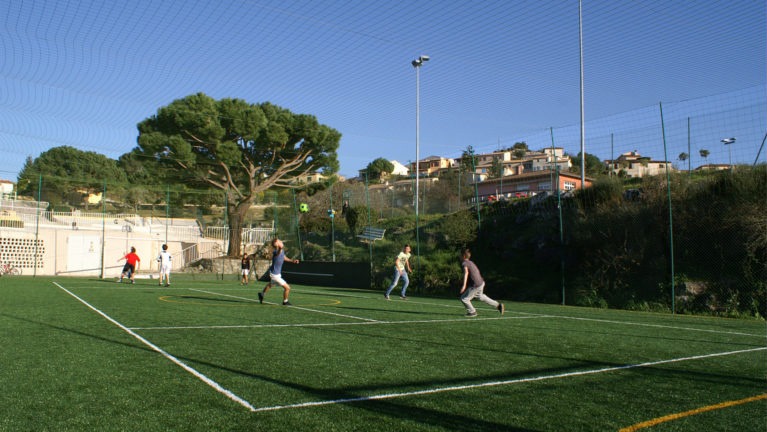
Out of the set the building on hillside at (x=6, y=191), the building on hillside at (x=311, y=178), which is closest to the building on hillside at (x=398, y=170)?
the building on hillside at (x=311, y=178)

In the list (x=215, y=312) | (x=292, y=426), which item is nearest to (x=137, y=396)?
(x=292, y=426)

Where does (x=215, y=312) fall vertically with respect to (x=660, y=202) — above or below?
below

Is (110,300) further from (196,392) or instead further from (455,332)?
(196,392)

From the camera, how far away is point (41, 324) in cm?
982

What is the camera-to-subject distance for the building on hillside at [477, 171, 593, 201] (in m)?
24.6

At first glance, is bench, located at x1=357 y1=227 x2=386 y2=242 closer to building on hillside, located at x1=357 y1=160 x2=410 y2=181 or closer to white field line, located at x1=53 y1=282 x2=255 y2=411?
white field line, located at x1=53 y1=282 x2=255 y2=411

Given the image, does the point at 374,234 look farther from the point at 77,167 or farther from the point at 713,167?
the point at 77,167

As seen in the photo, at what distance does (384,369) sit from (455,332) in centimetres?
375

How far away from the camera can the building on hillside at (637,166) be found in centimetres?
1859

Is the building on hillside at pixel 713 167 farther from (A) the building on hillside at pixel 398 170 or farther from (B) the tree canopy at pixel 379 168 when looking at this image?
(A) the building on hillside at pixel 398 170

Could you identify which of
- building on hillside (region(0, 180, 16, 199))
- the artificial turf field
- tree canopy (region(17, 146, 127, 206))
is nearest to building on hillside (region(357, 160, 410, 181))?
tree canopy (region(17, 146, 127, 206))

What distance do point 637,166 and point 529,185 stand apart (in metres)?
5.34

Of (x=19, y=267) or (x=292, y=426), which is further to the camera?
(x=19, y=267)

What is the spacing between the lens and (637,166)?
24.2 m
